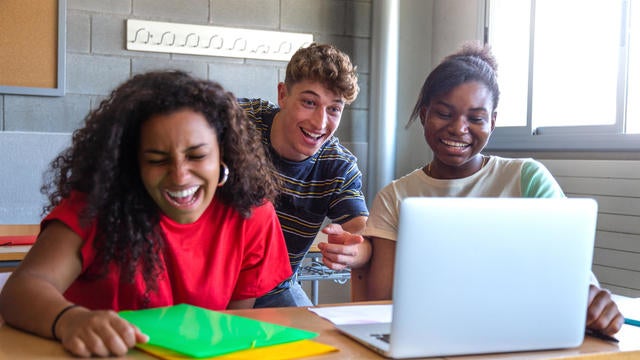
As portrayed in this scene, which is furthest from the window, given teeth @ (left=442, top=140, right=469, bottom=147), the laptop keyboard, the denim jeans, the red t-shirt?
the laptop keyboard

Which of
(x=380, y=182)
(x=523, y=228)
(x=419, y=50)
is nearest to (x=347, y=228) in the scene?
(x=523, y=228)

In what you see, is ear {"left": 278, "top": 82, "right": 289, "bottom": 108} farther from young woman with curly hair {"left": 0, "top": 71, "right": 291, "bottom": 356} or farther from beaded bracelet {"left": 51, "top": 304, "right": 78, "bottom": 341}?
beaded bracelet {"left": 51, "top": 304, "right": 78, "bottom": 341}

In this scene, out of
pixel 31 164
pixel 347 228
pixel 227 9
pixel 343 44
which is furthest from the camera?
pixel 343 44

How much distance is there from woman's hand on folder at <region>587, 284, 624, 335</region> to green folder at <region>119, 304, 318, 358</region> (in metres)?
0.48

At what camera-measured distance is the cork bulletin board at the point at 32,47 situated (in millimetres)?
3455

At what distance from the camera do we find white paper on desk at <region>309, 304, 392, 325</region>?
1.24 metres

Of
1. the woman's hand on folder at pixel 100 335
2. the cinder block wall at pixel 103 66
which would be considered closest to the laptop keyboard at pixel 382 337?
the woman's hand on folder at pixel 100 335

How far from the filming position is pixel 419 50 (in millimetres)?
4129

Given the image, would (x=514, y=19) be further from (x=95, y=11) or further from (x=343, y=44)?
(x=95, y=11)

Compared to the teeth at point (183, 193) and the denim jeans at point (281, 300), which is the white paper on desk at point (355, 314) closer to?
the teeth at point (183, 193)

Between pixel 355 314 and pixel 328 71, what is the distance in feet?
2.84

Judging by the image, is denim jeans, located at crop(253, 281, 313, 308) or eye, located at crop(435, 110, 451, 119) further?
denim jeans, located at crop(253, 281, 313, 308)

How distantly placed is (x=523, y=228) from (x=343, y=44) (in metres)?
3.36

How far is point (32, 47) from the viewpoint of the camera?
350 centimetres
